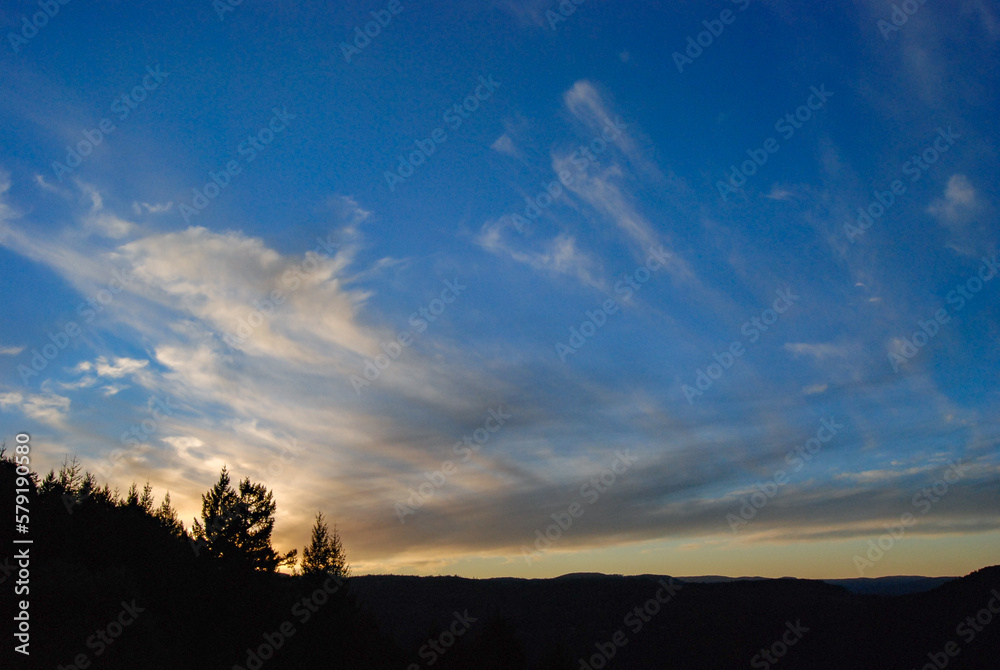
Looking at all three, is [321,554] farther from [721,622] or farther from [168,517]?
[721,622]

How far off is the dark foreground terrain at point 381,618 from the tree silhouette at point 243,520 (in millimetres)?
2719

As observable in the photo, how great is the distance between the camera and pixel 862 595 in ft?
280

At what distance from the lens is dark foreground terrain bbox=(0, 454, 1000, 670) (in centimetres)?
2230

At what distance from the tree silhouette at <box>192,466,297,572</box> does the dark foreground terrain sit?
272 cm

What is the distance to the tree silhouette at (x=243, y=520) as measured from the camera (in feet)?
136

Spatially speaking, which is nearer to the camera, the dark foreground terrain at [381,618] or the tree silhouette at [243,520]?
the dark foreground terrain at [381,618]

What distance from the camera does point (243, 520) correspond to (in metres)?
43.0

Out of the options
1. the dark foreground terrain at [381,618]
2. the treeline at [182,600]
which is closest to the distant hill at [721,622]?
the dark foreground terrain at [381,618]

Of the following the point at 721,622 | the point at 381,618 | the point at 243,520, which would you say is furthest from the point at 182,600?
the point at 381,618

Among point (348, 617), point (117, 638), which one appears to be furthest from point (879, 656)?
point (117, 638)

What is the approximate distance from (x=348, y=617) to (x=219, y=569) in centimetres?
1028

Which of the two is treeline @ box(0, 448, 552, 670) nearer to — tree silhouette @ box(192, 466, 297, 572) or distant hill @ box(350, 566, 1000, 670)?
tree silhouette @ box(192, 466, 297, 572)

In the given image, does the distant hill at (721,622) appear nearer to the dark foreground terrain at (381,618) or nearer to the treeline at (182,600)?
the dark foreground terrain at (381,618)

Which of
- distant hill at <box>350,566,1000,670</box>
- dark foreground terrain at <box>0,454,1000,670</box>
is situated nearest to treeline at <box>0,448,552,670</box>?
dark foreground terrain at <box>0,454,1000,670</box>
